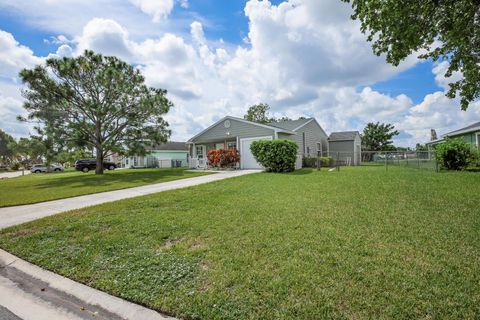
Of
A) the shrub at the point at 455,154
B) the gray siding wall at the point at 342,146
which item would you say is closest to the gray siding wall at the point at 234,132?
the shrub at the point at 455,154

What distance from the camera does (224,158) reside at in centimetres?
1738

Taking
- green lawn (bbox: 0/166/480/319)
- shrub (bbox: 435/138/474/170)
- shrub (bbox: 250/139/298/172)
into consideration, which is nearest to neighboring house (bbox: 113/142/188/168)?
shrub (bbox: 250/139/298/172)

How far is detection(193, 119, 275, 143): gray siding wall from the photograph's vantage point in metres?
17.3

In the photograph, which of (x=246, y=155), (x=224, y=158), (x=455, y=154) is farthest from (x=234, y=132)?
(x=455, y=154)

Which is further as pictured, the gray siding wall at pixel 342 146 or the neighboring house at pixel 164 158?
the neighboring house at pixel 164 158

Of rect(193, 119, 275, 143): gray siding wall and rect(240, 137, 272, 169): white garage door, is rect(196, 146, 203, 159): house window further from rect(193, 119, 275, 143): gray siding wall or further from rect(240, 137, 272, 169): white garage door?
rect(240, 137, 272, 169): white garage door

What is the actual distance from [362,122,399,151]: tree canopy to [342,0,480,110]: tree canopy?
32.1 metres

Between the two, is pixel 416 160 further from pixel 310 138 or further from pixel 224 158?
pixel 224 158

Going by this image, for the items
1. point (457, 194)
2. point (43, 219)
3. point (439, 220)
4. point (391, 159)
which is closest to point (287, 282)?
point (439, 220)

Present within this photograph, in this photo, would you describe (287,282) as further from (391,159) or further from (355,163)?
(355,163)

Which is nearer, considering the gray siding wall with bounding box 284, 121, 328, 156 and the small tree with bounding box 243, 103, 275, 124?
the gray siding wall with bounding box 284, 121, 328, 156

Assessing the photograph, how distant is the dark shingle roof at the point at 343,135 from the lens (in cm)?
2443

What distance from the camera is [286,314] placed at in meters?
2.06

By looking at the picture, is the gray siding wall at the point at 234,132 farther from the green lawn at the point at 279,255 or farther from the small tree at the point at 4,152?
the small tree at the point at 4,152
